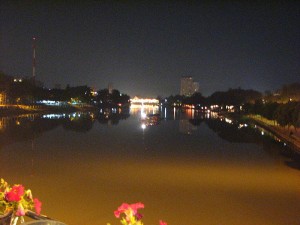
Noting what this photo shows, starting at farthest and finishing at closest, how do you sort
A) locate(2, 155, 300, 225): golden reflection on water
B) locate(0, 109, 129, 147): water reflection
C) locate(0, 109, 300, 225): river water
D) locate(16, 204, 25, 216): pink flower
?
locate(0, 109, 129, 147): water reflection
locate(0, 109, 300, 225): river water
locate(2, 155, 300, 225): golden reflection on water
locate(16, 204, 25, 216): pink flower

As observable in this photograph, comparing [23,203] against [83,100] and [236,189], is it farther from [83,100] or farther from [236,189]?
[83,100]

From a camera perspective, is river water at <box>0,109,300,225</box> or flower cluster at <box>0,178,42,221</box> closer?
flower cluster at <box>0,178,42,221</box>

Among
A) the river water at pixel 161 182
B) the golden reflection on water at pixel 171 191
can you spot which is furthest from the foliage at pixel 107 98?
the golden reflection on water at pixel 171 191

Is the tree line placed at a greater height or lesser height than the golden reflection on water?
greater

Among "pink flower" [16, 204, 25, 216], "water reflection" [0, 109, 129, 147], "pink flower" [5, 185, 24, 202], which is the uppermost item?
"pink flower" [5, 185, 24, 202]

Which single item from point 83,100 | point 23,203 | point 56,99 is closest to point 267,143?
point 23,203

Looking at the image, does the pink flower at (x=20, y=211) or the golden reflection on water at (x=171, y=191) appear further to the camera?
the golden reflection on water at (x=171, y=191)

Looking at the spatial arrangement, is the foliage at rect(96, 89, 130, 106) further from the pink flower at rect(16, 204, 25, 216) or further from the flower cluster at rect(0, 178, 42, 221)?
the pink flower at rect(16, 204, 25, 216)

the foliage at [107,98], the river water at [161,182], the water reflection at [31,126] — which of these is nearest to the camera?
the river water at [161,182]

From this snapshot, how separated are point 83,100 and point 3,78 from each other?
61512mm

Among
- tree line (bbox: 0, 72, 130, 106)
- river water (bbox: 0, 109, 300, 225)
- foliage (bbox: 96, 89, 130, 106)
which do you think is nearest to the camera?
river water (bbox: 0, 109, 300, 225)

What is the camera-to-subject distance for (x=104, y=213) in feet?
31.6

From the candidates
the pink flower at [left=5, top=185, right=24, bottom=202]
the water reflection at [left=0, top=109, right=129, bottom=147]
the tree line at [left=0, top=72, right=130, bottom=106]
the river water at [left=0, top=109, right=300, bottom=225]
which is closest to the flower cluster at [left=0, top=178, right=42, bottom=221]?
the pink flower at [left=5, top=185, right=24, bottom=202]

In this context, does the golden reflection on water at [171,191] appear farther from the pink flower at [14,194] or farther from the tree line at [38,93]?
the tree line at [38,93]
